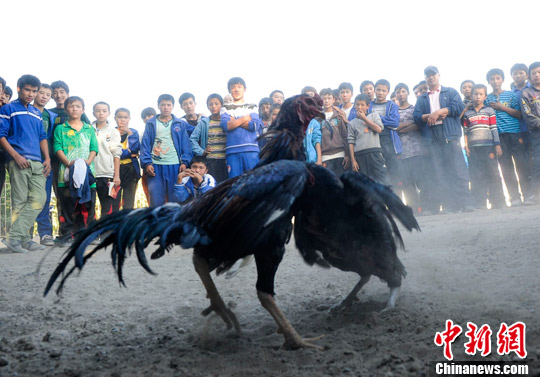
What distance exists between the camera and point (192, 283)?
432cm

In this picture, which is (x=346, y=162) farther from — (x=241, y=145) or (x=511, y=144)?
(x=511, y=144)

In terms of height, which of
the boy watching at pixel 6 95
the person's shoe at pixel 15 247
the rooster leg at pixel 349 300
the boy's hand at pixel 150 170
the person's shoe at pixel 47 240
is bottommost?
the rooster leg at pixel 349 300

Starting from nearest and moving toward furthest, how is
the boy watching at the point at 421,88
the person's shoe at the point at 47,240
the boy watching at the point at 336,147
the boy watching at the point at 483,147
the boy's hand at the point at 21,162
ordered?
the boy's hand at the point at 21,162 → the person's shoe at the point at 47,240 → the boy watching at the point at 336,147 → the boy watching at the point at 483,147 → the boy watching at the point at 421,88

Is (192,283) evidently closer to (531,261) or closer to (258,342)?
(258,342)

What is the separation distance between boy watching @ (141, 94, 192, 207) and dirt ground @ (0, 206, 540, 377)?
71.3 inches

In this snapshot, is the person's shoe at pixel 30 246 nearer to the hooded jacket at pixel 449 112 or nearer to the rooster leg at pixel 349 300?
the rooster leg at pixel 349 300

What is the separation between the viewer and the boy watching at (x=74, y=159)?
243 inches

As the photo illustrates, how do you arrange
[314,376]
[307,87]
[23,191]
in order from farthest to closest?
1. [307,87]
2. [23,191]
3. [314,376]

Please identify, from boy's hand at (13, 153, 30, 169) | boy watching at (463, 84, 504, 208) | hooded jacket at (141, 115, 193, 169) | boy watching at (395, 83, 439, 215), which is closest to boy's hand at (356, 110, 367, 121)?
boy watching at (395, 83, 439, 215)

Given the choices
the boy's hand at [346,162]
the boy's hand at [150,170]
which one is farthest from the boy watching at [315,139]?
the boy's hand at [150,170]

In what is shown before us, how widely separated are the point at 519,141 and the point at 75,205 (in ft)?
21.8

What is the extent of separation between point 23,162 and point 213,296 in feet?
12.6

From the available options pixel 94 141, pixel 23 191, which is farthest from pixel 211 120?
pixel 23 191

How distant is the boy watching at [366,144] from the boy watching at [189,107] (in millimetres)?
2488
